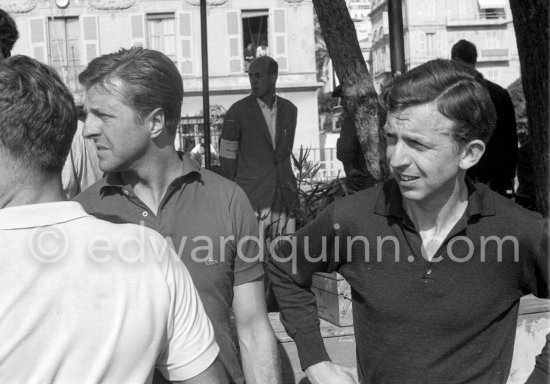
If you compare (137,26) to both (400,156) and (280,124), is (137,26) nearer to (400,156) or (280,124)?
(280,124)

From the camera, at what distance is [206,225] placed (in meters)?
2.64

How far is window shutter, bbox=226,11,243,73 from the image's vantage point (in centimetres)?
2875

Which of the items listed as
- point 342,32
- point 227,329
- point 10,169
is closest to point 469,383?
point 227,329

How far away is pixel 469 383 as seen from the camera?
7.59ft

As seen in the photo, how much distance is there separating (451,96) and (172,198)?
997 millimetres

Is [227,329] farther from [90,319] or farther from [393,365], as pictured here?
[90,319]

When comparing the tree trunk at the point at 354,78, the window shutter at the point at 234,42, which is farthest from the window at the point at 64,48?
the tree trunk at the point at 354,78

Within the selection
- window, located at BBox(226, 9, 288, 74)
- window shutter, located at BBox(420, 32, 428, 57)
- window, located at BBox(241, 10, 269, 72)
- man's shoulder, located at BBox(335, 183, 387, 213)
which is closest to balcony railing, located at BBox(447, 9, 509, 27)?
window shutter, located at BBox(420, 32, 428, 57)

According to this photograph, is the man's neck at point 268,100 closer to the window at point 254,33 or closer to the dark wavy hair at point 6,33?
the dark wavy hair at point 6,33

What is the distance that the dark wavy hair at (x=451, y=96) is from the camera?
7.68 ft

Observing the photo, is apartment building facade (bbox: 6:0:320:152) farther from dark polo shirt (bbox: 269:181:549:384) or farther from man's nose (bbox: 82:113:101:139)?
dark polo shirt (bbox: 269:181:549:384)

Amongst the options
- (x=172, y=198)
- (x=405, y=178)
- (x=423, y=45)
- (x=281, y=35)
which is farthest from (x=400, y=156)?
(x=423, y=45)

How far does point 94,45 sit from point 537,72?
85.5ft

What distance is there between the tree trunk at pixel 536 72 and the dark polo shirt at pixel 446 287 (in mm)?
2340
